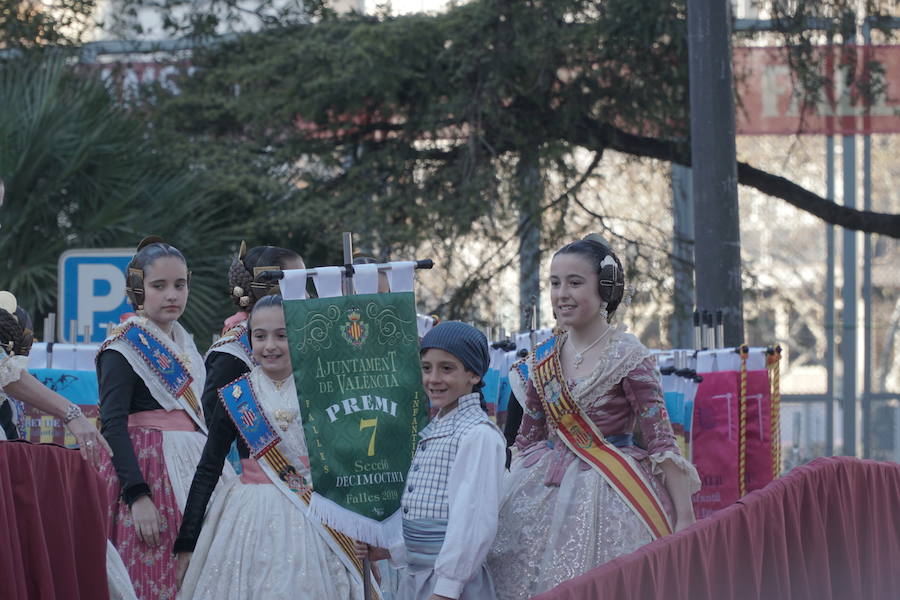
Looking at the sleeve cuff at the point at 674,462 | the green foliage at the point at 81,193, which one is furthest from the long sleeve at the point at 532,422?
the green foliage at the point at 81,193

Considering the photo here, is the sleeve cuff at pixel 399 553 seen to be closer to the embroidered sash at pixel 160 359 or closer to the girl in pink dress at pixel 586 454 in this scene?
the girl in pink dress at pixel 586 454

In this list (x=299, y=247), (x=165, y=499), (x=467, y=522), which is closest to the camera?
(x=467, y=522)

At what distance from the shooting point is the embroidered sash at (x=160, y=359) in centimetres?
538

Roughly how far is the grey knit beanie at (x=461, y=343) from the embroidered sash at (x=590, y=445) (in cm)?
48

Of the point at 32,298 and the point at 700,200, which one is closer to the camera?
the point at 700,200

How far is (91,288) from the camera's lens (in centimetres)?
863

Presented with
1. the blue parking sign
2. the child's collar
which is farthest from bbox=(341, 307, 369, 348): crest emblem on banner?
the blue parking sign

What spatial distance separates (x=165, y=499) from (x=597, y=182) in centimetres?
856

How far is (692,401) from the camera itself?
7.44m

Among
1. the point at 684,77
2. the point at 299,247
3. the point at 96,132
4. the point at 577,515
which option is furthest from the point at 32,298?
the point at 577,515

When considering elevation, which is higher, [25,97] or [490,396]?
[25,97]

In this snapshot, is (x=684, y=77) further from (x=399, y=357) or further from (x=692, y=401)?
(x=399, y=357)

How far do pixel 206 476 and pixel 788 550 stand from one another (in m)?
2.06

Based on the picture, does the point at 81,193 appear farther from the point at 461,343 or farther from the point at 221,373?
the point at 461,343
